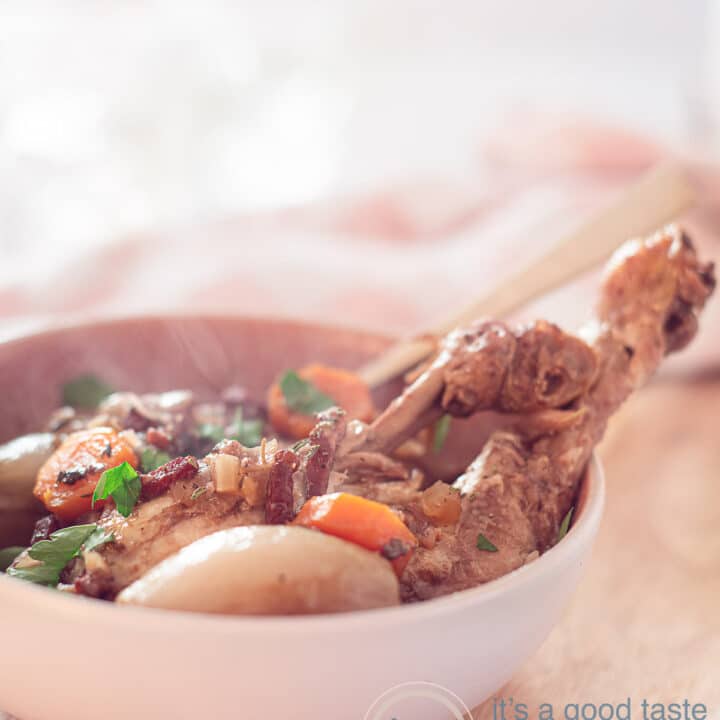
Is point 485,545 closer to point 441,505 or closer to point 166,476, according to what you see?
point 441,505

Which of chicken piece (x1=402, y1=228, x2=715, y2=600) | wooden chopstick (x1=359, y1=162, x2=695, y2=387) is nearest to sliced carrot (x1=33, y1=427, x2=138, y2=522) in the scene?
chicken piece (x1=402, y1=228, x2=715, y2=600)

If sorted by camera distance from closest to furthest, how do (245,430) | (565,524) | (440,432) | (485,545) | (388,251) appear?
(485,545)
(565,524)
(245,430)
(440,432)
(388,251)

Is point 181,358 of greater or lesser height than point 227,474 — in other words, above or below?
below

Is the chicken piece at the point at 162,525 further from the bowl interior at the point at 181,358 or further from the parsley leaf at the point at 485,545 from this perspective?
the bowl interior at the point at 181,358

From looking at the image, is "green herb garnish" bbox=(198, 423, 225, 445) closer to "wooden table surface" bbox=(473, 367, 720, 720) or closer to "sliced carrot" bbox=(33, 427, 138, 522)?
"sliced carrot" bbox=(33, 427, 138, 522)

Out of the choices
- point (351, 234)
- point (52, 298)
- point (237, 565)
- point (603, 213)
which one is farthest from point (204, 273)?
point (237, 565)

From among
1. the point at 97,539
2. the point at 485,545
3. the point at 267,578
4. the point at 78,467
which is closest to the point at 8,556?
the point at 78,467
